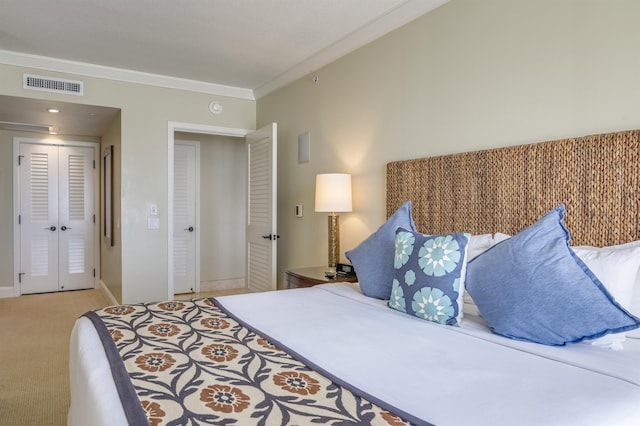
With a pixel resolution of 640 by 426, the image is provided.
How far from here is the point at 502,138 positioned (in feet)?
7.55

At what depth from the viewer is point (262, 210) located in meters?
4.32

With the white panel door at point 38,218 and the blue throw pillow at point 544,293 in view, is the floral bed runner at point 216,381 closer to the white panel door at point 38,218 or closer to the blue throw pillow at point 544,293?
the blue throw pillow at point 544,293

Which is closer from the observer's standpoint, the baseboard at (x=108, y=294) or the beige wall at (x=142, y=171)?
the beige wall at (x=142, y=171)

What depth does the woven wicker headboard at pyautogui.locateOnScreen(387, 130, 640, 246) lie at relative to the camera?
1785 mm

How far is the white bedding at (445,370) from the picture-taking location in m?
0.98

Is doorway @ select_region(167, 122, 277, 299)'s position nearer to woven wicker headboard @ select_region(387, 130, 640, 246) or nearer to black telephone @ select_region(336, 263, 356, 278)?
black telephone @ select_region(336, 263, 356, 278)

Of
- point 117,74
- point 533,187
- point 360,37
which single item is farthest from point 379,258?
point 117,74

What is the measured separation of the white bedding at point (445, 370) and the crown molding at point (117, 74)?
10.2 feet

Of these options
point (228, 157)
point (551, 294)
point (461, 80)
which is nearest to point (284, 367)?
point (551, 294)

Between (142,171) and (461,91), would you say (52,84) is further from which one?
(461,91)

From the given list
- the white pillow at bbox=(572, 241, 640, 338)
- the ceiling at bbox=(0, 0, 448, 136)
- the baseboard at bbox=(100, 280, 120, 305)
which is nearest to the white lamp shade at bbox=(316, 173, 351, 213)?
the ceiling at bbox=(0, 0, 448, 136)

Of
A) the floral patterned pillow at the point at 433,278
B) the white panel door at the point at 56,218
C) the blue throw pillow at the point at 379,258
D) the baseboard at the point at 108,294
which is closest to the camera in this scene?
the floral patterned pillow at the point at 433,278

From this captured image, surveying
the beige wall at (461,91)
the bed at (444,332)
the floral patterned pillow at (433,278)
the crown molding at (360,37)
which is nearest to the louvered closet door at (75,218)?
the crown molding at (360,37)

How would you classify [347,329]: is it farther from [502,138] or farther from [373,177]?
[373,177]
